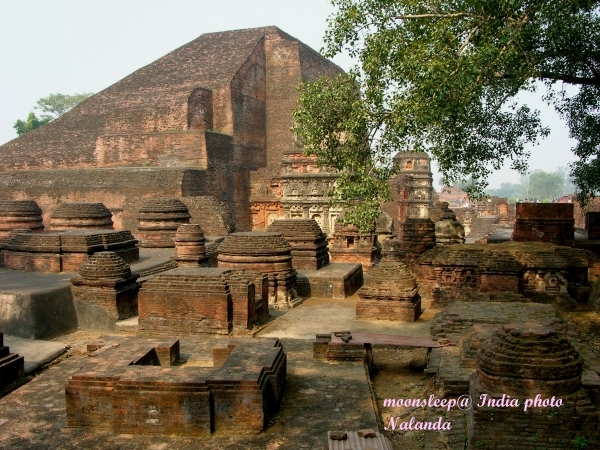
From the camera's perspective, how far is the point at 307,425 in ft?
15.2

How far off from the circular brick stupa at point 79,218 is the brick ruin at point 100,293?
5251 millimetres

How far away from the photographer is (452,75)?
25.0ft

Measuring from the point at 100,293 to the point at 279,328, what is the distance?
2.73 metres

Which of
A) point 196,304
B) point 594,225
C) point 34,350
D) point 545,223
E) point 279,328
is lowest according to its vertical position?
point 279,328

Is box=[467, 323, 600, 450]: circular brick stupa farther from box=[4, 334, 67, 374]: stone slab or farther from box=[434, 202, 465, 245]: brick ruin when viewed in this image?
box=[434, 202, 465, 245]: brick ruin

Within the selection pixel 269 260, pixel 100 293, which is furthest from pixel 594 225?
pixel 100 293

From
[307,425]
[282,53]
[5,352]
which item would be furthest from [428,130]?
[282,53]

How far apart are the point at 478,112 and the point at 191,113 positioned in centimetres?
1684

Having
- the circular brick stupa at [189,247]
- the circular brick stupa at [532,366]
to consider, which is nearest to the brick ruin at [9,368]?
the circular brick stupa at [532,366]

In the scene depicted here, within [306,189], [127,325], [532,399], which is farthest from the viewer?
[306,189]

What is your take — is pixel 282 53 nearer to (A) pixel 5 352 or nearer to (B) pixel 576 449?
(A) pixel 5 352

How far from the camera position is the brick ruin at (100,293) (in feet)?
28.9

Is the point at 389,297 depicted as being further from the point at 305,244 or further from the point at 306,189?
the point at 306,189

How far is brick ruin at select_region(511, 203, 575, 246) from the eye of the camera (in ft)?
35.6
